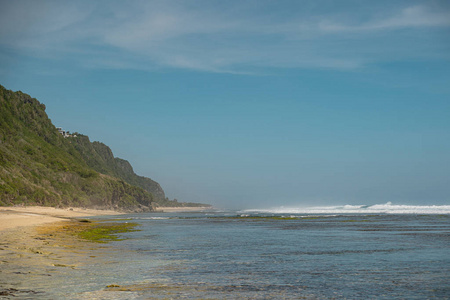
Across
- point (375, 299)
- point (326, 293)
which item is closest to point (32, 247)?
point (326, 293)

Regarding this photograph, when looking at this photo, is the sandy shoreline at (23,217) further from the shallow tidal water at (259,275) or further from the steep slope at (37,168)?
the shallow tidal water at (259,275)

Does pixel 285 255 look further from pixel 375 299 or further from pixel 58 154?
pixel 58 154

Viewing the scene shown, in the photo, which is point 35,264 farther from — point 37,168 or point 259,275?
point 37,168

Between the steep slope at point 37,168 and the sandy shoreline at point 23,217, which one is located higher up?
the steep slope at point 37,168

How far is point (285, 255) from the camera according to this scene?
23391mm

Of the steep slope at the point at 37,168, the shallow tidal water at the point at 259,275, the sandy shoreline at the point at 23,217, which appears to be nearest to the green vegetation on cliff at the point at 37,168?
the steep slope at the point at 37,168

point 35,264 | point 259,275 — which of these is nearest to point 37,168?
point 35,264

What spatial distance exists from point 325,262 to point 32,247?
53.0 ft

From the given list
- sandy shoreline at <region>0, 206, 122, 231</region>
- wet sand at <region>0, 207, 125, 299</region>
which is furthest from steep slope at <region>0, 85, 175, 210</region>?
wet sand at <region>0, 207, 125, 299</region>

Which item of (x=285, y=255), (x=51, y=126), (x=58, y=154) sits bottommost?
(x=285, y=255)

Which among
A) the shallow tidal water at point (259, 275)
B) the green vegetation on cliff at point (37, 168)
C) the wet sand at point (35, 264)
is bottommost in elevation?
the shallow tidal water at point (259, 275)

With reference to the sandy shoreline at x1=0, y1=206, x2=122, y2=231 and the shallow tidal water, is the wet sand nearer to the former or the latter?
the shallow tidal water

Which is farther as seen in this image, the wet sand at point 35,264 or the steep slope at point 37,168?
the steep slope at point 37,168

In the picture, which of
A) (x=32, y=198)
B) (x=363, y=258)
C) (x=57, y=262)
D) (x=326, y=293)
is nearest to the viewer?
(x=326, y=293)
